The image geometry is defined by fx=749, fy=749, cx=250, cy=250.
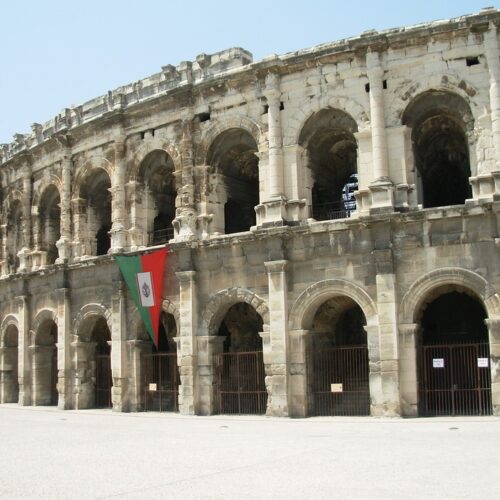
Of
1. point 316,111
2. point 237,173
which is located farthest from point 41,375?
point 316,111

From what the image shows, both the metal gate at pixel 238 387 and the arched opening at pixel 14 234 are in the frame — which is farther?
the arched opening at pixel 14 234

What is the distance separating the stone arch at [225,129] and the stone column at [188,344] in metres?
3.44

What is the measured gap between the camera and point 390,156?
18.0 metres

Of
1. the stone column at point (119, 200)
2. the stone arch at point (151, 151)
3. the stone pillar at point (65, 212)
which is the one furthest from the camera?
the stone pillar at point (65, 212)

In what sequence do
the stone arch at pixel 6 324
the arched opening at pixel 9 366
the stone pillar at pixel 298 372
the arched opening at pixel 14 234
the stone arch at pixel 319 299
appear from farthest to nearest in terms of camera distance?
the arched opening at pixel 14 234 → the arched opening at pixel 9 366 → the stone arch at pixel 6 324 → the stone pillar at pixel 298 372 → the stone arch at pixel 319 299

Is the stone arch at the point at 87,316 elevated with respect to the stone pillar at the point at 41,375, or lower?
elevated

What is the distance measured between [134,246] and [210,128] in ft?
13.9

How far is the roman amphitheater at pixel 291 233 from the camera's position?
17203 mm

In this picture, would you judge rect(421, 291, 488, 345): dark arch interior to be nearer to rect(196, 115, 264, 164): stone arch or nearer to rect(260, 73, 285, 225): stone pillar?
rect(260, 73, 285, 225): stone pillar

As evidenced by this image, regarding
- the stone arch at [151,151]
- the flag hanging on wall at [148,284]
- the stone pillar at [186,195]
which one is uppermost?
the stone arch at [151,151]

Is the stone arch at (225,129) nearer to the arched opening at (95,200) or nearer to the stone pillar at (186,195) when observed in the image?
the stone pillar at (186,195)

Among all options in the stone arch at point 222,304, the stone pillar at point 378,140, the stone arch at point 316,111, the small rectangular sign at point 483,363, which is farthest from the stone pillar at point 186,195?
the small rectangular sign at point 483,363

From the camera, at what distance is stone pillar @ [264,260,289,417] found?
18.3 meters

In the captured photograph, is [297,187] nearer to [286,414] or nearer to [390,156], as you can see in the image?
[390,156]
